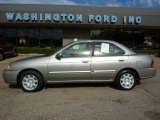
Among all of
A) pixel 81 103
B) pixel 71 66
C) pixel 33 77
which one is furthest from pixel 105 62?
pixel 33 77

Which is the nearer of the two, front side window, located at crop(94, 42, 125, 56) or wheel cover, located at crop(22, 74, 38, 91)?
wheel cover, located at crop(22, 74, 38, 91)

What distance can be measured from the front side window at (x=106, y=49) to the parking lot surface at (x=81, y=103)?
113 centimetres

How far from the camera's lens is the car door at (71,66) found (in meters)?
7.52

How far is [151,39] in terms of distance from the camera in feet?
93.4

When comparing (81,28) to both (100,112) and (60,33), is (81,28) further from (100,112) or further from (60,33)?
(100,112)

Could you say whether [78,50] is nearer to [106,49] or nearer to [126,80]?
[106,49]

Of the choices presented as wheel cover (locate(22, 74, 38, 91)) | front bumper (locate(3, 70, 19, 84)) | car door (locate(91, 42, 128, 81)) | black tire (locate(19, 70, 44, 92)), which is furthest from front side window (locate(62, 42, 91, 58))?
front bumper (locate(3, 70, 19, 84))

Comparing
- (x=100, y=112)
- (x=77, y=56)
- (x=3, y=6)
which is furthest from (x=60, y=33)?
(x=100, y=112)

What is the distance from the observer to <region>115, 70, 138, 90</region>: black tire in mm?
7773

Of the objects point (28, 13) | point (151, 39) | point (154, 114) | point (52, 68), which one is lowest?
point (154, 114)

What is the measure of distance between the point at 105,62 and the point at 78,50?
91cm

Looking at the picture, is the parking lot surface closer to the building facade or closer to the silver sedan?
the silver sedan

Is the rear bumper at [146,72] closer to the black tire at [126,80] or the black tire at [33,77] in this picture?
the black tire at [126,80]

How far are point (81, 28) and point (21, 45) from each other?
22.4 ft
